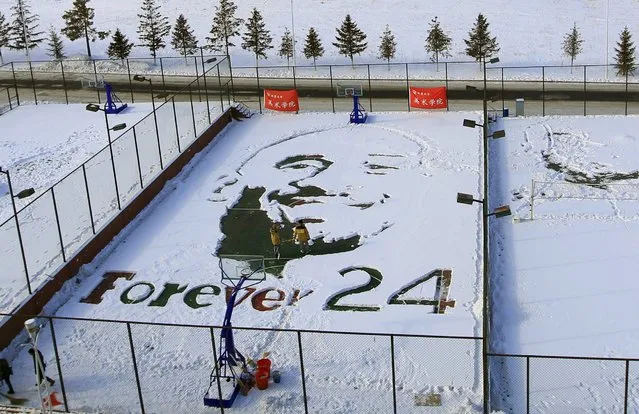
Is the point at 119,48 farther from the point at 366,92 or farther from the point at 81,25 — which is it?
the point at 366,92

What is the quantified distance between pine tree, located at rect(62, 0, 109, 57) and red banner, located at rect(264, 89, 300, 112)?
80.4ft

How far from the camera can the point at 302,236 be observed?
3077cm

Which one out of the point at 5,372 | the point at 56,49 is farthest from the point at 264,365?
the point at 56,49

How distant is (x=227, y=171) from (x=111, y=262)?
9172mm

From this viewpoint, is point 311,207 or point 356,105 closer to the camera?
point 311,207

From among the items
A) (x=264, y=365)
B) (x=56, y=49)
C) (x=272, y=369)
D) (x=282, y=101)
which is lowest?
(x=272, y=369)

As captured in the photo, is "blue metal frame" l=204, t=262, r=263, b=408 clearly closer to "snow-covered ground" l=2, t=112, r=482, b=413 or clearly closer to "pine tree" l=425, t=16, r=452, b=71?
"snow-covered ground" l=2, t=112, r=482, b=413

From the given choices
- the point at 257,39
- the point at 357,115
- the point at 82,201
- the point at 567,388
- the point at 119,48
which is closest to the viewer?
the point at 567,388

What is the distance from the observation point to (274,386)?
23.1 m

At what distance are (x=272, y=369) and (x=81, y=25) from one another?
5100 centimetres

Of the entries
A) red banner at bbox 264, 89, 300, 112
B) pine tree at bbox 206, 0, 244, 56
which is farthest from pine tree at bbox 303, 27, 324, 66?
red banner at bbox 264, 89, 300, 112

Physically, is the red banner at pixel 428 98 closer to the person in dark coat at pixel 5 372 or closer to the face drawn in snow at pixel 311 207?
the face drawn in snow at pixel 311 207

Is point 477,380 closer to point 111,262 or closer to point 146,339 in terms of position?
point 146,339

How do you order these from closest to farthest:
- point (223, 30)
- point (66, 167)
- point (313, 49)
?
point (66, 167) → point (313, 49) → point (223, 30)
